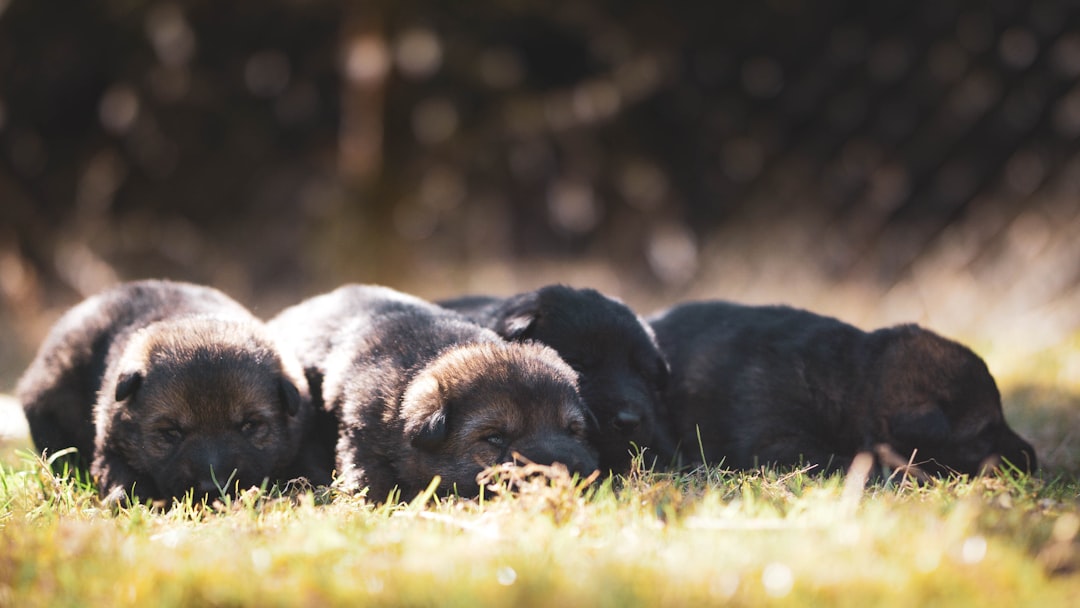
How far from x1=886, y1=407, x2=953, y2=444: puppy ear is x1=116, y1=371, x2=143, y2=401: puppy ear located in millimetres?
3203

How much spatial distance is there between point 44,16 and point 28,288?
277 cm

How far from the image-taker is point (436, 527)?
10.8 ft

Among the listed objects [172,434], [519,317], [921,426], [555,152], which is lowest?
[921,426]

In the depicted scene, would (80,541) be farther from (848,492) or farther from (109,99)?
(109,99)

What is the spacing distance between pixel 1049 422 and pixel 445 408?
3363mm

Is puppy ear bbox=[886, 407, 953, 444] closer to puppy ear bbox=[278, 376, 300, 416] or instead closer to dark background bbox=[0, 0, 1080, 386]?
puppy ear bbox=[278, 376, 300, 416]

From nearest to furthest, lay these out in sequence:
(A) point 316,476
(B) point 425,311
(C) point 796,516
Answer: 1. (C) point 796,516
2. (A) point 316,476
3. (B) point 425,311

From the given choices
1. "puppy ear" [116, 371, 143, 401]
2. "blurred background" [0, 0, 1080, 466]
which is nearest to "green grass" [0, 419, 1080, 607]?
"puppy ear" [116, 371, 143, 401]

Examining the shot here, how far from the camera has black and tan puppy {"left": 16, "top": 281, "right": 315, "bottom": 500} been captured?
13.5 ft

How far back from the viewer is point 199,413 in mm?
4164

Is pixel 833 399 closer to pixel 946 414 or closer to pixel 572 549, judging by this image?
pixel 946 414

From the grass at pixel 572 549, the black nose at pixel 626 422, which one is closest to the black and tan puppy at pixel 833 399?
the black nose at pixel 626 422

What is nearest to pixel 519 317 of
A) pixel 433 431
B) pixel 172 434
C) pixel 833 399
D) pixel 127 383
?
pixel 433 431

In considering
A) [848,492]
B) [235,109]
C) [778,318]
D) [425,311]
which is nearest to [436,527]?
[848,492]
